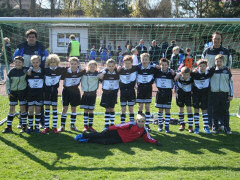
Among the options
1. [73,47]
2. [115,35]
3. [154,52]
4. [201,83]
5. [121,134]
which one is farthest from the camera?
[154,52]

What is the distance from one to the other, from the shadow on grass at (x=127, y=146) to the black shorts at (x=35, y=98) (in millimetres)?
664

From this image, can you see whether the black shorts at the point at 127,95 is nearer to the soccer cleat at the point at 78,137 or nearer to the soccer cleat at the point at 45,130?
the soccer cleat at the point at 78,137

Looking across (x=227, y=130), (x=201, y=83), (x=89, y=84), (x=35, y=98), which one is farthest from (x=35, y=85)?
(x=227, y=130)

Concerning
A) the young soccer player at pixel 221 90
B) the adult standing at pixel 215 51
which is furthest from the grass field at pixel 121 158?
the adult standing at pixel 215 51

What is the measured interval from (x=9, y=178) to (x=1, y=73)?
9.22 metres

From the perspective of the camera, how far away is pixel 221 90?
5547 millimetres

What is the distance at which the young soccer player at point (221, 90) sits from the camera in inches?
216

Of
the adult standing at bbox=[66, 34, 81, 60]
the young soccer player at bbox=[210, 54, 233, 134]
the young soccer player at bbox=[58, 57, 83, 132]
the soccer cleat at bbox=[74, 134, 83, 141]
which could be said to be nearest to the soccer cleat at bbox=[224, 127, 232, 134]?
the young soccer player at bbox=[210, 54, 233, 134]

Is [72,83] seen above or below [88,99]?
above

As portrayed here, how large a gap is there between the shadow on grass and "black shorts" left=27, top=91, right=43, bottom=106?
2.18 feet

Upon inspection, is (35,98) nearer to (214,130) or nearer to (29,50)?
(29,50)

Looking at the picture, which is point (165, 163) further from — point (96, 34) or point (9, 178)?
point (96, 34)

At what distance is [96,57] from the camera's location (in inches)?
290

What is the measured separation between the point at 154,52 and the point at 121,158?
4432 millimetres
